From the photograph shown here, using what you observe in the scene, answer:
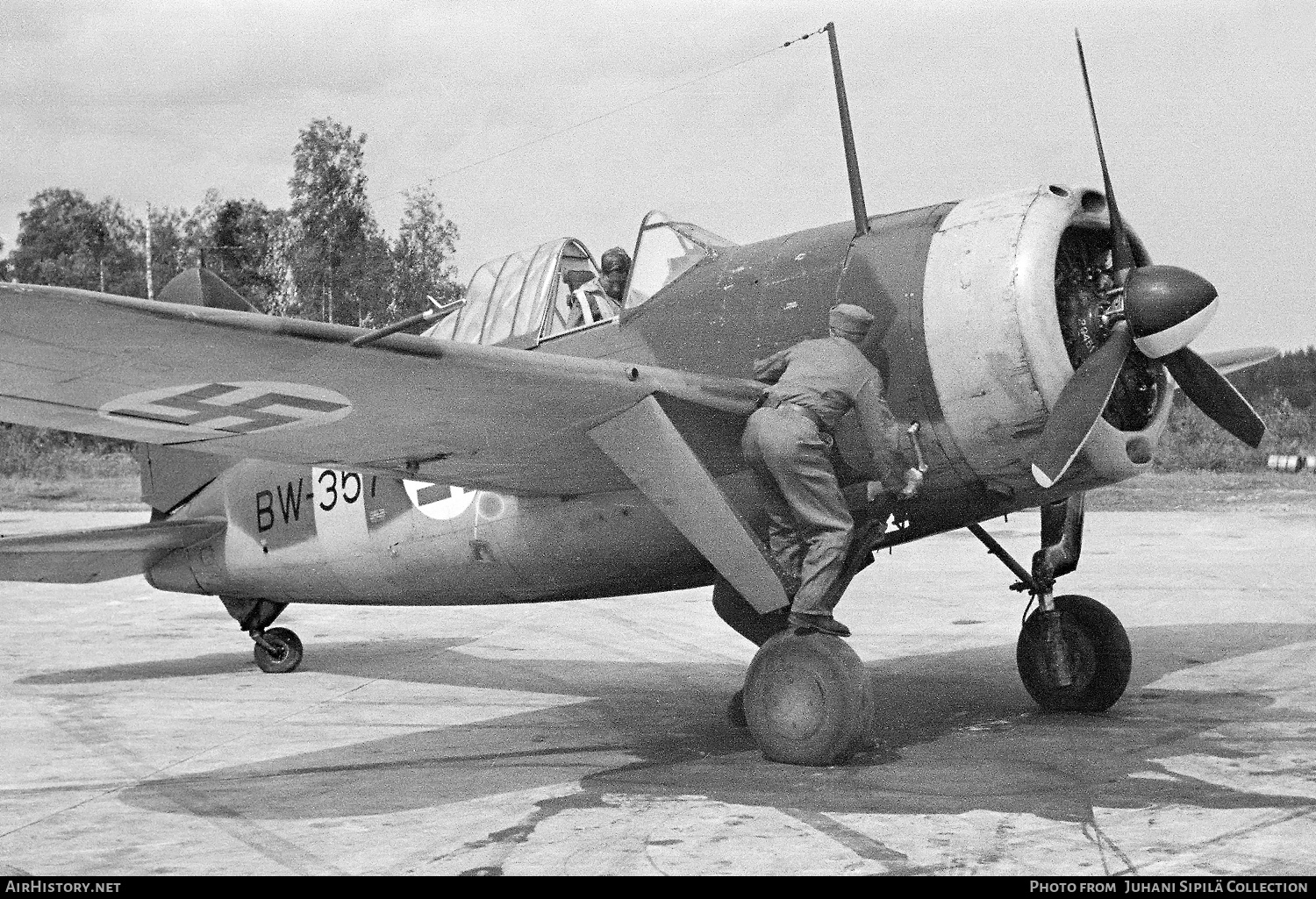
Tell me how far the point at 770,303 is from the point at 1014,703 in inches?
113

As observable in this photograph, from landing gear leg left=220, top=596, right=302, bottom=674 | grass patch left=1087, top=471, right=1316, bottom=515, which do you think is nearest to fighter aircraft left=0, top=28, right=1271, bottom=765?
landing gear leg left=220, top=596, right=302, bottom=674

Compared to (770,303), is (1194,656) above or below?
below

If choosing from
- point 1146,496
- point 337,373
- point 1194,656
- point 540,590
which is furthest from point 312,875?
point 1146,496

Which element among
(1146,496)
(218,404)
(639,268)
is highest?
(639,268)

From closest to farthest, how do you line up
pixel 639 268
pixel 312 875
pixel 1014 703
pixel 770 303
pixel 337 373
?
pixel 312 875
pixel 337 373
pixel 770 303
pixel 639 268
pixel 1014 703

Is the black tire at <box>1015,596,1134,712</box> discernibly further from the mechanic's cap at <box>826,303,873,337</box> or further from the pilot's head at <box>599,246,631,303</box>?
the pilot's head at <box>599,246,631,303</box>

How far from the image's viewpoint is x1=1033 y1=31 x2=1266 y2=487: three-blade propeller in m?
5.97

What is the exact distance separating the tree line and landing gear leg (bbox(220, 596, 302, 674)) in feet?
15.6

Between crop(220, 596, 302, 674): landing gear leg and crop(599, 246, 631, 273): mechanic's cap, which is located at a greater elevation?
crop(599, 246, 631, 273): mechanic's cap

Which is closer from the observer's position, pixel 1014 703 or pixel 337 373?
pixel 337 373

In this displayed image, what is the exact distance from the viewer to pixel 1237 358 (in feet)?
29.7
